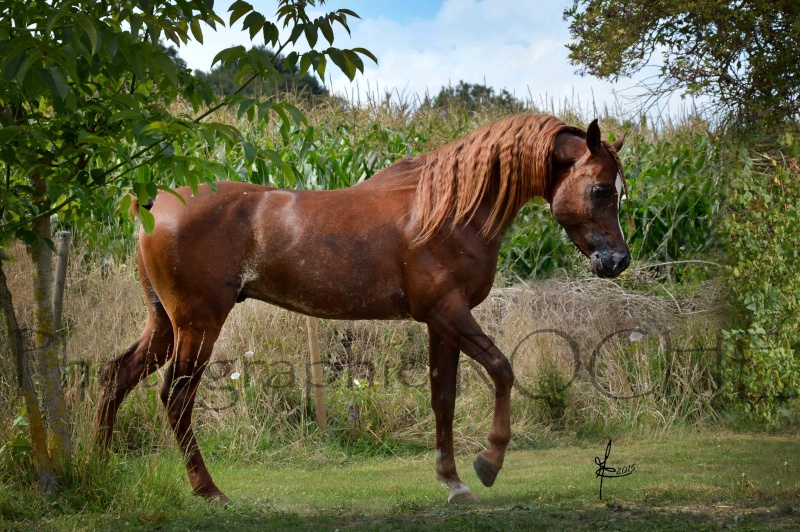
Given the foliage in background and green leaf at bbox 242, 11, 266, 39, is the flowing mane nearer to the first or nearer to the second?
green leaf at bbox 242, 11, 266, 39

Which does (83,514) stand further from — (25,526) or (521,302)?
(521,302)

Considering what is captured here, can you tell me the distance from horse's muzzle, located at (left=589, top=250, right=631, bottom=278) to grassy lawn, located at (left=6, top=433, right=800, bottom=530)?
136 centimetres

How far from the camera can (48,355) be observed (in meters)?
4.79

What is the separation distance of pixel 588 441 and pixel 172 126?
17.1ft

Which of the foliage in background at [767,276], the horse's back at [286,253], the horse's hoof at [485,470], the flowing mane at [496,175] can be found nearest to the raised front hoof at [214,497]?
the horse's back at [286,253]

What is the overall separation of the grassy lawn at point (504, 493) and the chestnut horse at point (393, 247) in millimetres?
385

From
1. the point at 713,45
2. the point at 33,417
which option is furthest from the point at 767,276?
the point at 33,417

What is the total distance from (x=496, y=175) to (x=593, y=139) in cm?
65

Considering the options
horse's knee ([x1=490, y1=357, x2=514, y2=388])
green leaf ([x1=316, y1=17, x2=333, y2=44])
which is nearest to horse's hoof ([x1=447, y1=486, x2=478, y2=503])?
horse's knee ([x1=490, y1=357, x2=514, y2=388])

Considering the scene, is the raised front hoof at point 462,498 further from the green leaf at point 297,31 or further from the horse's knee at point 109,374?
the green leaf at point 297,31

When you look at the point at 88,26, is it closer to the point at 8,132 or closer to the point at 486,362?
the point at 8,132

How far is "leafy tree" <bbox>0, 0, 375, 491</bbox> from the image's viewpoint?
11.0 ft

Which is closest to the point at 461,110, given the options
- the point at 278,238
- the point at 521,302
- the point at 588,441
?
the point at 521,302

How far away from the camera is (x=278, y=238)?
532 cm
